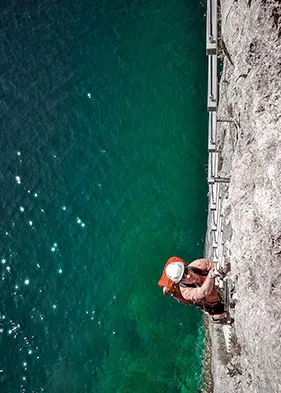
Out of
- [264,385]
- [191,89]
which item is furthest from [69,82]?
[264,385]

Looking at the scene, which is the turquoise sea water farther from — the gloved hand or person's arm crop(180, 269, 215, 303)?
the gloved hand

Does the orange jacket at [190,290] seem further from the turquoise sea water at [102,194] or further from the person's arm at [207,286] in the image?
the turquoise sea water at [102,194]

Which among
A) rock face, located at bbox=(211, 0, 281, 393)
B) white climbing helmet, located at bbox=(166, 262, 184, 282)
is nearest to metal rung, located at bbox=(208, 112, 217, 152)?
rock face, located at bbox=(211, 0, 281, 393)

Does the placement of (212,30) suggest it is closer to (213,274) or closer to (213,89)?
(213,89)

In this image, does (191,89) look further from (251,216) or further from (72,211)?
(251,216)

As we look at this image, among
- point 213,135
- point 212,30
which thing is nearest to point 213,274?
point 213,135

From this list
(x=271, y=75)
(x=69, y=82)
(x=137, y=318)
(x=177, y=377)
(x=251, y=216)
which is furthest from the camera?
(x=69, y=82)
